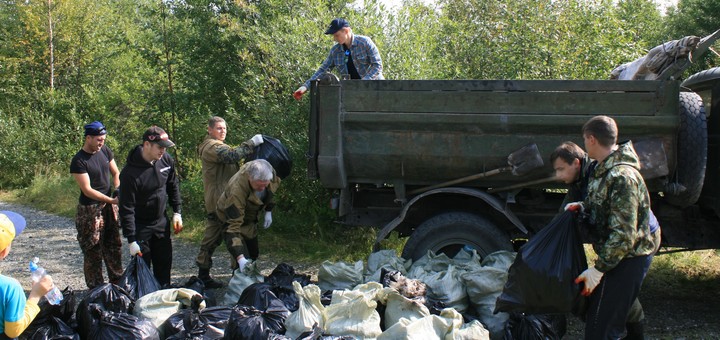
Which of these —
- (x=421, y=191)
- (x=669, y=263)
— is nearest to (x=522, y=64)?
(x=669, y=263)

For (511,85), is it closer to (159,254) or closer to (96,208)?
(159,254)

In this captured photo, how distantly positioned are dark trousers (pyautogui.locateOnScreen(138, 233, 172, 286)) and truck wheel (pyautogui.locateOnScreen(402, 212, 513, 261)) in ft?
6.72

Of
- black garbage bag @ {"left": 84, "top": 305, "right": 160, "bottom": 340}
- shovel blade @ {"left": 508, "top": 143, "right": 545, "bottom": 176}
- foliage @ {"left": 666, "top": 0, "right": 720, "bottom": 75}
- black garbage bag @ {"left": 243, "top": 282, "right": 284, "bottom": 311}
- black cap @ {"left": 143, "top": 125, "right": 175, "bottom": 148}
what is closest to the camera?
black garbage bag @ {"left": 84, "top": 305, "right": 160, "bottom": 340}

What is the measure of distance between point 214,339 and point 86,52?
53.3ft

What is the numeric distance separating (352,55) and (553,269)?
306 centimetres

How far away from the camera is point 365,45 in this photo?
5891mm

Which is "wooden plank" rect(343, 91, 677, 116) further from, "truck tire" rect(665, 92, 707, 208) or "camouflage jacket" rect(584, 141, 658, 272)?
"camouflage jacket" rect(584, 141, 658, 272)

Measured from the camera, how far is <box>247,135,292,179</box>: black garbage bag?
589 cm

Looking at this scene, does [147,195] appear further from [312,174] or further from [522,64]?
[522,64]

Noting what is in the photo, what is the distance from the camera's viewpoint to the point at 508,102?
15.8 ft

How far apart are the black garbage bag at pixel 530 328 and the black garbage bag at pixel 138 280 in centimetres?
262

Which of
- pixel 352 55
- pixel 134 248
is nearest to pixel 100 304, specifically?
pixel 134 248

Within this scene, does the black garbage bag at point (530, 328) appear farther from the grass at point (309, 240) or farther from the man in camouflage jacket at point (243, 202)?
the grass at point (309, 240)

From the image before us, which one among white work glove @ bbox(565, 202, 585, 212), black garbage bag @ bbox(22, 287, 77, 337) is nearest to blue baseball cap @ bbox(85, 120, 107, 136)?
black garbage bag @ bbox(22, 287, 77, 337)
